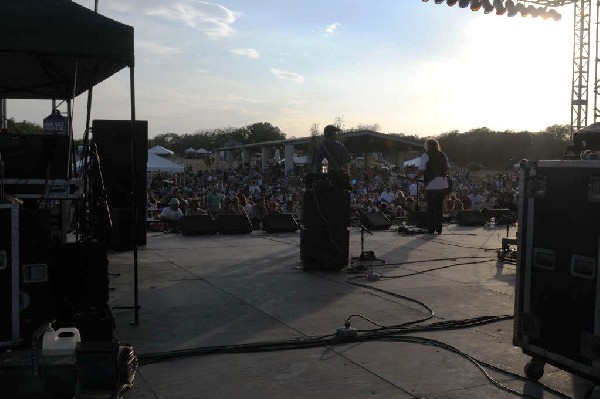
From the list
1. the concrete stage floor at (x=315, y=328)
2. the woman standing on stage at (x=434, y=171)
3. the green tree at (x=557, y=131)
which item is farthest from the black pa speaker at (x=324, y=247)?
the green tree at (x=557, y=131)

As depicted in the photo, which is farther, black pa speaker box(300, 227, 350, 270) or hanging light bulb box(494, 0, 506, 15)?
hanging light bulb box(494, 0, 506, 15)

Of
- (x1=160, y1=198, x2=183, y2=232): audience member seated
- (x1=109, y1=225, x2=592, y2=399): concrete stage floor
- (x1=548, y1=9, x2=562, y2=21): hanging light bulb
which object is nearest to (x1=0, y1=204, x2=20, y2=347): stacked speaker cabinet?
(x1=109, y1=225, x2=592, y2=399): concrete stage floor

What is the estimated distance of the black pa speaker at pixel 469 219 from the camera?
46.8ft

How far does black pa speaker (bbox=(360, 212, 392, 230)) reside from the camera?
1323 cm

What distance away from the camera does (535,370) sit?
363 cm

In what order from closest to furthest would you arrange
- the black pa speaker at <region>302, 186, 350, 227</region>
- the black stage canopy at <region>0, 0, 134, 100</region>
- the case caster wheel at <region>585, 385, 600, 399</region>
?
1. the case caster wheel at <region>585, 385, 600, 399</region>
2. the black stage canopy at <region>0, 0, 134, 100</region>
3. the black pa speaker at <region>302, 186, 350, 227</region>

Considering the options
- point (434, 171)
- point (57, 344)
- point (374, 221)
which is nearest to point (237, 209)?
point (374, 221)

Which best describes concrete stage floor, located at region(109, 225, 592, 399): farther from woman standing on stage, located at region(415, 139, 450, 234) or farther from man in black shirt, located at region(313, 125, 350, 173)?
woman standing on stage, located at region(415, 139, 450, 234)

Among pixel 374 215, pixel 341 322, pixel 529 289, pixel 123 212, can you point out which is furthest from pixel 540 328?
pixel 374 215

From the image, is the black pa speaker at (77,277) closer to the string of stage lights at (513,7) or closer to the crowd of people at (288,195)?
the crowd of people at (288,195)

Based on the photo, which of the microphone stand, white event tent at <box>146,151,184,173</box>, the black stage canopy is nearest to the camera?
the black stage canopy

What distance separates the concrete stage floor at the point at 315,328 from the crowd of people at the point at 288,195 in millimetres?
1777

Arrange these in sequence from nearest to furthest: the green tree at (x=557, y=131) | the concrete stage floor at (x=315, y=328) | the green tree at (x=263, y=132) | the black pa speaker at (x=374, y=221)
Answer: the concrete stage floor at (x=315, y=328) < the black pa speaker at (x=374, y=221) < the green tree at (x=557, y=131) < the green tree at (x=263, y=132)

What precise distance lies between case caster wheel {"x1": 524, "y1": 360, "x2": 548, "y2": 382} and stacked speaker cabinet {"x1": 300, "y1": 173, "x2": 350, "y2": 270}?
4071 mm
